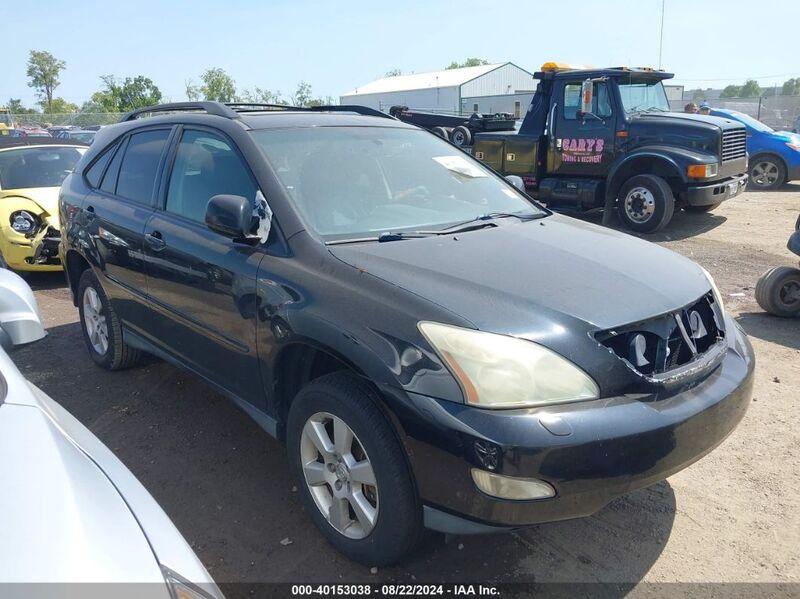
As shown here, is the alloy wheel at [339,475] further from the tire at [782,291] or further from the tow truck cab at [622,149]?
the tow truck cab at [622,149]

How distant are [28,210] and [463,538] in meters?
A: 6.67

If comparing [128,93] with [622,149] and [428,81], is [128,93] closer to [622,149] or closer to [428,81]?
[428,81]

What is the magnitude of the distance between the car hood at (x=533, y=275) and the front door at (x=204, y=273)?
574 mm

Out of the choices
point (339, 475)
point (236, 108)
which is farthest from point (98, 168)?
point (339, 475)

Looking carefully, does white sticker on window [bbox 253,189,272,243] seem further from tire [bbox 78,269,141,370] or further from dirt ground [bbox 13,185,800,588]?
tire [bbox 78,269,141,370]

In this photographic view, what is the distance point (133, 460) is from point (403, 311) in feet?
6.73

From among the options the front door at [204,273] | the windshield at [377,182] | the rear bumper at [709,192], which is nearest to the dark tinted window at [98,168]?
the front door at [204,273]

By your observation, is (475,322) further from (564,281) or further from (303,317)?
(303,317)

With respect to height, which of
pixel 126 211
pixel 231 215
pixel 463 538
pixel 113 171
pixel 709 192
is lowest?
pixel 463 538

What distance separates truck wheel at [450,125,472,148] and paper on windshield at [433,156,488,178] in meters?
8.13

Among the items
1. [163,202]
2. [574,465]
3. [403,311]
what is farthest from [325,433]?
[163,202]

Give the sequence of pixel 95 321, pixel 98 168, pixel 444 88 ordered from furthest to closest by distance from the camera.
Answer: pixel 444 88 < pixel 95 321 < pixel 98 168

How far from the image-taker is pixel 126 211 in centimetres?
394

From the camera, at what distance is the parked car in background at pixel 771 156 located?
500 inches
